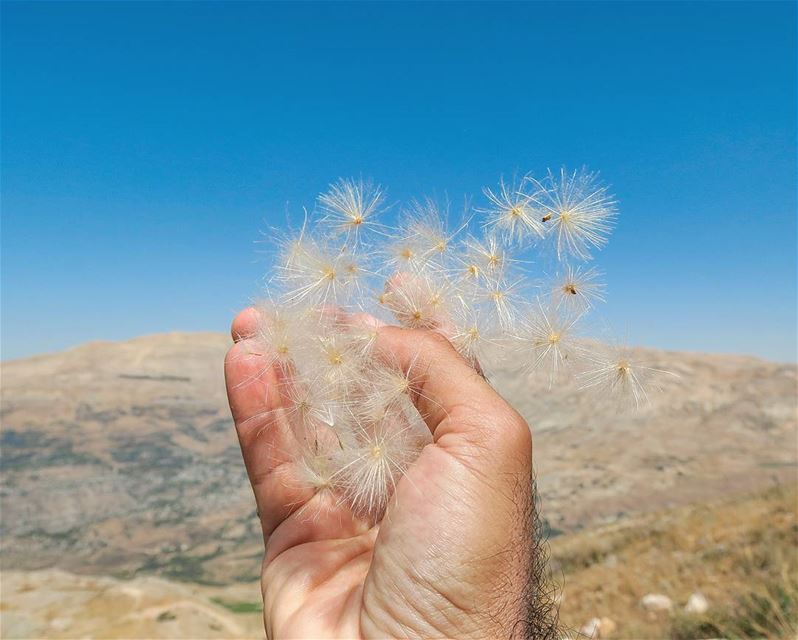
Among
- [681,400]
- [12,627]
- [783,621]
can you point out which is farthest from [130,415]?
[783,621]

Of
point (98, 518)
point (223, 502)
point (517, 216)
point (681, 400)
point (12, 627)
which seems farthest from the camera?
point (681, 400)

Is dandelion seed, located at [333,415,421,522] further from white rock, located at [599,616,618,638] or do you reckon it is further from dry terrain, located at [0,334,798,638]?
white rock, located at [599,616,618,638]

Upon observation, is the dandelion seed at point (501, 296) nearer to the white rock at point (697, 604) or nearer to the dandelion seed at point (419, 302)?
the dandelion seed at point (419, 302)

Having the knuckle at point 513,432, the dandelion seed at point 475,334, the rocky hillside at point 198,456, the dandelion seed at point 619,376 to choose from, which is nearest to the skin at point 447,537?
the knuckle at point 513,432

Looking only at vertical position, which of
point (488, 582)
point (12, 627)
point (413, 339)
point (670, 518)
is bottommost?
point (670, 518)

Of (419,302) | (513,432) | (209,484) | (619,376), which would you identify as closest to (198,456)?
(209,484)

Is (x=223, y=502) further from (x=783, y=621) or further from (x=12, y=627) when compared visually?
(x=783, y=621)
